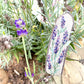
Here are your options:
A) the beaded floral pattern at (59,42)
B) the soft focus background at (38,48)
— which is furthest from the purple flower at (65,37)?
the soft focus background at (38,48)

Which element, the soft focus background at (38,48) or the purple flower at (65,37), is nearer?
the purple flower at (65,37)

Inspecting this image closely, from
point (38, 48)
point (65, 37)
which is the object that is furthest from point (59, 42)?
point (38, 48)

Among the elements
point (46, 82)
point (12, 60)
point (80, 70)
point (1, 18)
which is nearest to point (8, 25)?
point (1, 18)

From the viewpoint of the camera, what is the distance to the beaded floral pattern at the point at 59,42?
0.55 metres

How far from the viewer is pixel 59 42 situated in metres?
0.57

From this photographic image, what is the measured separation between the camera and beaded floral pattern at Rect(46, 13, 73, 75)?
550 millimetres

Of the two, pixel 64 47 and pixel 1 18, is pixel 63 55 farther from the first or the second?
pixel 1 18

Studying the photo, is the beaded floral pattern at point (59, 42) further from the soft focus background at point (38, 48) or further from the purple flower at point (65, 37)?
the soft focus background at point (38, 48)

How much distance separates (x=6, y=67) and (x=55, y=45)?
47 centimetres

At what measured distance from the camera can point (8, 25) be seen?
93 centimetres

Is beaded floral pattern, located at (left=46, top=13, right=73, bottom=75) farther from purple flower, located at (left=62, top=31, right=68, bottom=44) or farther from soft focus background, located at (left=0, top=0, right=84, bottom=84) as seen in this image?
soft focus background, located at (left=0, top=0, right=84, bottom=84)

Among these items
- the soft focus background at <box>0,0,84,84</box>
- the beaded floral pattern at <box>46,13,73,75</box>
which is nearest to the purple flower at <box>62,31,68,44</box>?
the beaded floral pattern at <box>46,13,73,75</box>

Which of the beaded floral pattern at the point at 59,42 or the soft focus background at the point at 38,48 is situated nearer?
the beaded floral pattern at the point at 59,42

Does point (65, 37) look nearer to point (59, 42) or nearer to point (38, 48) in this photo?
point (59, 42)
